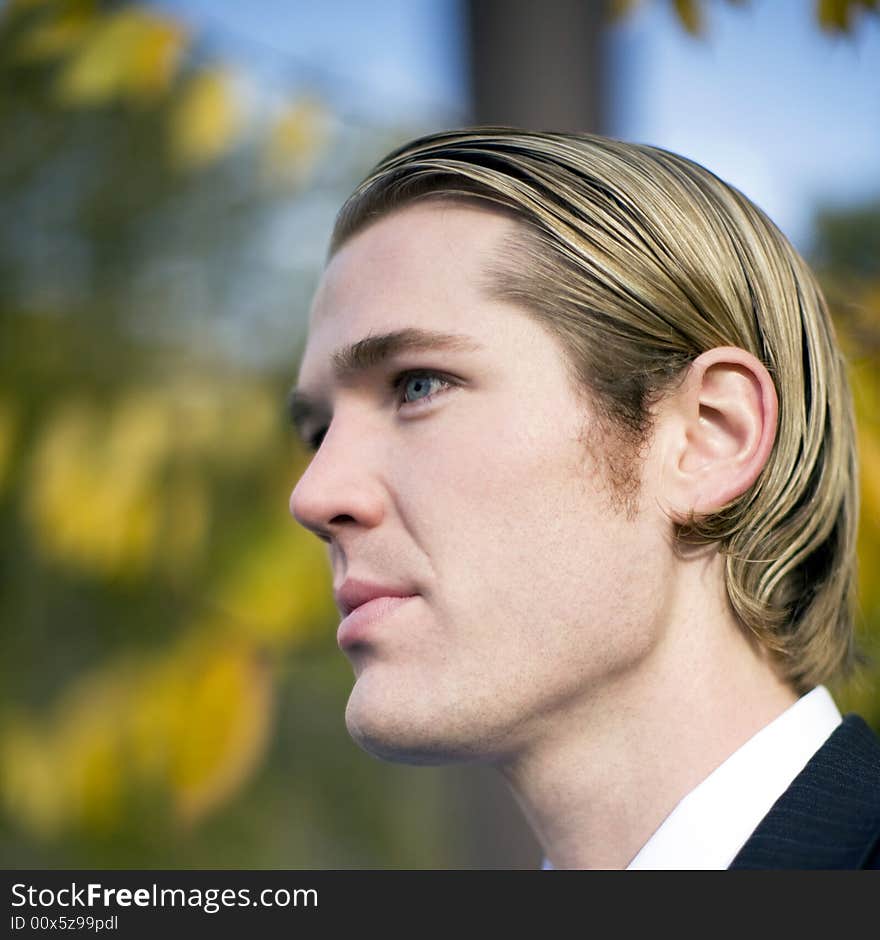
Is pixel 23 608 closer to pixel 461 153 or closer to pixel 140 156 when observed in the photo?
pixel 140 156

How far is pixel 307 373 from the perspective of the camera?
232cm

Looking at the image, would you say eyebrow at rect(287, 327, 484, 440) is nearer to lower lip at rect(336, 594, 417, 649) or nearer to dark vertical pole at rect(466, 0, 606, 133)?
lower lip at rect(336, 594, 417, 649)

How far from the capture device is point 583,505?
2.08 meters

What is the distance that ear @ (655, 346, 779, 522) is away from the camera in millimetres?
2141

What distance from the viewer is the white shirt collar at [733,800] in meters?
1.96

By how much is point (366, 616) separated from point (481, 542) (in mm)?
232

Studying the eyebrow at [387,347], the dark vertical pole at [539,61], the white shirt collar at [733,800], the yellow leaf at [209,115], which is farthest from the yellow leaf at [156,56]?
the white shirt collar at [733,800]

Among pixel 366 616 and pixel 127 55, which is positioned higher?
pixel 127 55

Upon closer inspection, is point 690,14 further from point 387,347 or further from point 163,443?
point 163,443

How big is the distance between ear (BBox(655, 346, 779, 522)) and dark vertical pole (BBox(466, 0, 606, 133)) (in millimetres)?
725

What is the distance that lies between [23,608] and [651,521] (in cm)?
275

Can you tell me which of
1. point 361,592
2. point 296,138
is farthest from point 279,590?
point 296,138

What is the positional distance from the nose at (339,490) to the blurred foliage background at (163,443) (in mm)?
851
